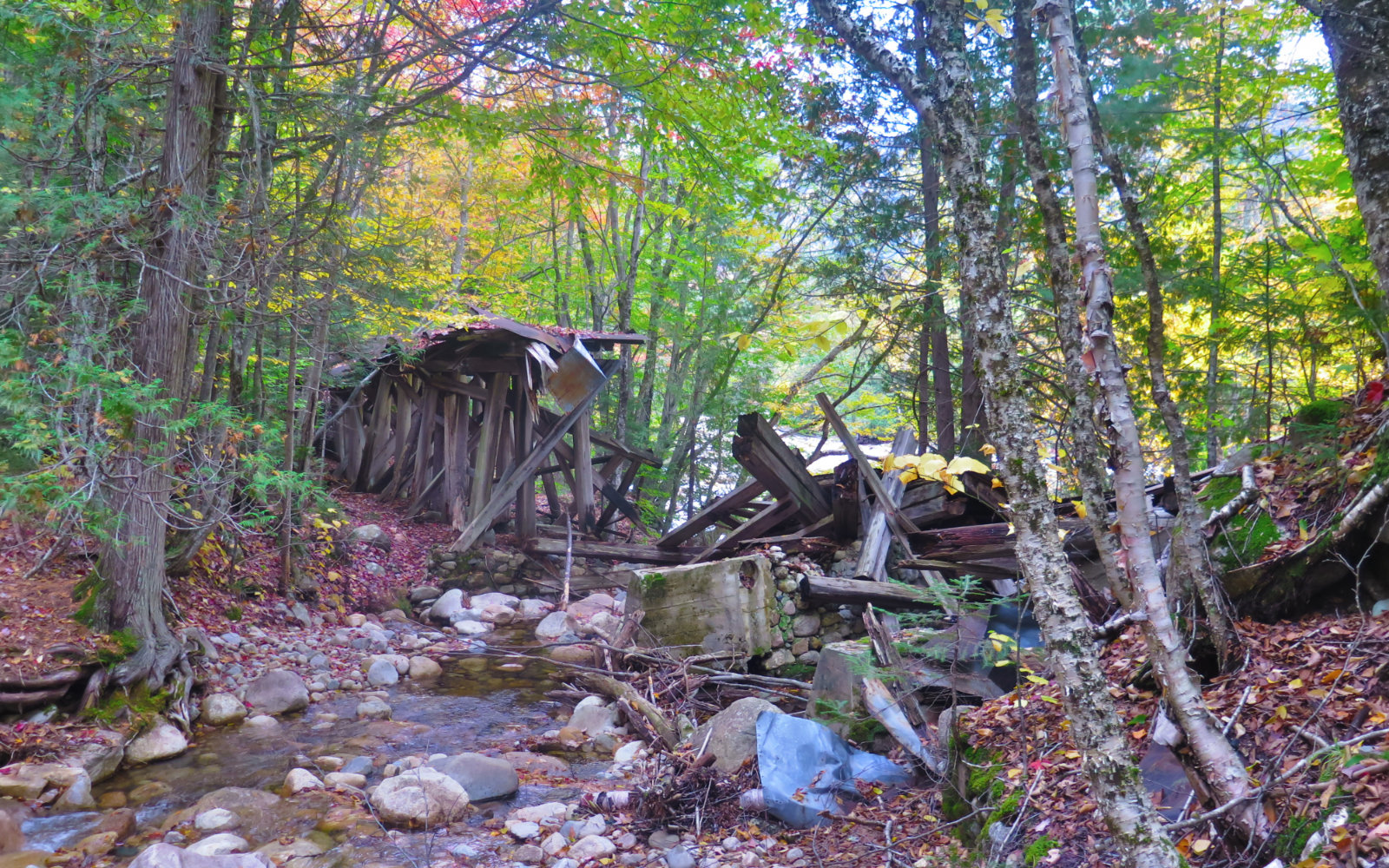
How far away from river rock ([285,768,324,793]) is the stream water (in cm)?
10

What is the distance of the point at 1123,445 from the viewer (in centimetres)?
250

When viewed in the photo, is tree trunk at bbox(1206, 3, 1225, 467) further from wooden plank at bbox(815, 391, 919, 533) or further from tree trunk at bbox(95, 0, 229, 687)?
tree trunk at bbox(95, 0, 229, 687)

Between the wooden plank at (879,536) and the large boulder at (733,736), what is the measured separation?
234cm

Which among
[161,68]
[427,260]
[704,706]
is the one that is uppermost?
[161,68]

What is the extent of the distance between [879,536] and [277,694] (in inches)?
199

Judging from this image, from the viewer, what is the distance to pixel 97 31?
493 centimetres

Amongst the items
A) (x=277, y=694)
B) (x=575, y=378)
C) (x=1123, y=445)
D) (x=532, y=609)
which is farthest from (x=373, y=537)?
(x=1123, y=445)

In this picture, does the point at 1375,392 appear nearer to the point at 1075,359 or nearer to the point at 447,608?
the point at 1075,359

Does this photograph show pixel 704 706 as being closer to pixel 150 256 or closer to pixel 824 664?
pixel 824 664

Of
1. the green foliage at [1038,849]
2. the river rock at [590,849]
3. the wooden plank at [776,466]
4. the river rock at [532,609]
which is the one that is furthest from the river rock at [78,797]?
the river rock at [532,609]

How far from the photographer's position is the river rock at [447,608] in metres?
8.84

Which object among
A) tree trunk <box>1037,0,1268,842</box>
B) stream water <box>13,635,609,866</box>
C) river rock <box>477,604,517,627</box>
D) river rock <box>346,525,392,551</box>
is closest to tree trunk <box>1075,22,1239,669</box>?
tree trunk <box>1037,0,1268,842</box>

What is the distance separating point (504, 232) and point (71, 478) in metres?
12.1

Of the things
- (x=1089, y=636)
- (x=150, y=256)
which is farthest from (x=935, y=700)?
(x=150, y=256)
